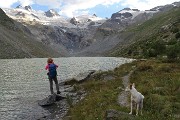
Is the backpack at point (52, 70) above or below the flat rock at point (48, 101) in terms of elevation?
above

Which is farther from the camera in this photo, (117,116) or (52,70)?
(52,70)

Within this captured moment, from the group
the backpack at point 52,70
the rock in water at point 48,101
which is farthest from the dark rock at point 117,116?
the backpack at point 52,70

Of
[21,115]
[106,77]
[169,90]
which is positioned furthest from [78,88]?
[169,90]

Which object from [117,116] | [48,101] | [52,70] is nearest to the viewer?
[117,116]

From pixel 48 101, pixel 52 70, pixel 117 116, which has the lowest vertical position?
pixel 48 101

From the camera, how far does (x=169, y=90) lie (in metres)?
24.5

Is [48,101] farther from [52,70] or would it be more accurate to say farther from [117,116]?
[117,116]

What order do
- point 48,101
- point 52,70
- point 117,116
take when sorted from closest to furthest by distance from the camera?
1. point 117,116
2. point 48,101
3. point 52,70

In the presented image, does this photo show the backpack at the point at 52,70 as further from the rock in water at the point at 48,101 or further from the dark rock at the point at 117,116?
the dark rock at the point at 117,116

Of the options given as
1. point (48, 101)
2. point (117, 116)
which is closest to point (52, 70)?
point (48, 101)

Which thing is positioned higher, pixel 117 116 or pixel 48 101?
pixel 117 116

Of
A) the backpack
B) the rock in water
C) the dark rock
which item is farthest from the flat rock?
the dark rock

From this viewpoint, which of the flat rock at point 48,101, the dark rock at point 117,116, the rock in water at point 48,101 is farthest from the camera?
the flat rock at point 48,101

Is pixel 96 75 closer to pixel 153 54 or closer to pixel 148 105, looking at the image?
pixel 148 105
